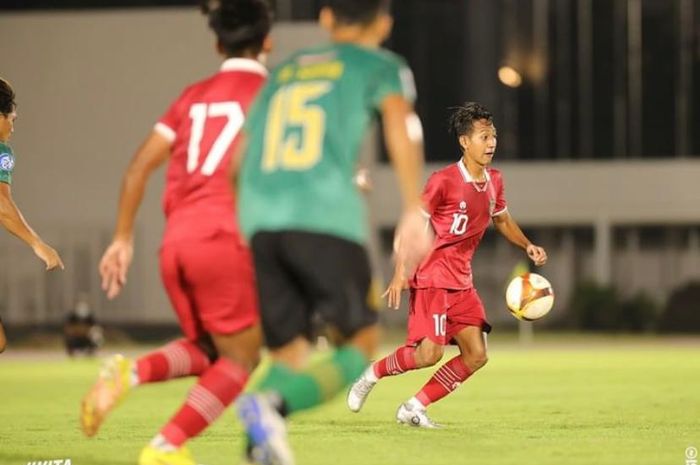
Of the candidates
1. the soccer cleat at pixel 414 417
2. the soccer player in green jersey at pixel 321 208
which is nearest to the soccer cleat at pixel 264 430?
the soccer player in green jersey at pixel 321 208

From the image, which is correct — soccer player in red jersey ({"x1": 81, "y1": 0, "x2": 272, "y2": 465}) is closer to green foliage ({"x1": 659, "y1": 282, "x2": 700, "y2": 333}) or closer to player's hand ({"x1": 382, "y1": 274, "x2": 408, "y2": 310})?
player's hand ({"x1": 382, "y1": 274, "x2": 408, "y2": 310})

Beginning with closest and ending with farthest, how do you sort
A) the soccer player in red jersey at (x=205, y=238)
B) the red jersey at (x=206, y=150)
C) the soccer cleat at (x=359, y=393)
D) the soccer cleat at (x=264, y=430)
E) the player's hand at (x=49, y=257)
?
1. the soccer cleat at (x=264, y=430)
2. the soccer player in red jersey at (x=205, y=238)
3. the red jersey at (x=206, y=150)
4. the player's hand at (x=49, y=257)
5. the soccer cleat at (x=359, y=393)

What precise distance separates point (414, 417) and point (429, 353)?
52cm

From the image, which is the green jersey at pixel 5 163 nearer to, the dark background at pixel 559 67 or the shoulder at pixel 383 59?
the shoulder at pixel 383 59

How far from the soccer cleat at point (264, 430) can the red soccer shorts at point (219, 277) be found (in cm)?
117

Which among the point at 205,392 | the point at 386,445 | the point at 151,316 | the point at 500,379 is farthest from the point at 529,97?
the point at 205,392

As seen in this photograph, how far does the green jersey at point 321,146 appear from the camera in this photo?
6.21 meters

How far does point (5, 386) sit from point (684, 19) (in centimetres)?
2814

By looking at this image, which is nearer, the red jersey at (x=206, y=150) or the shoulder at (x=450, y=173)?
the red jersey at (x=206, y=150)

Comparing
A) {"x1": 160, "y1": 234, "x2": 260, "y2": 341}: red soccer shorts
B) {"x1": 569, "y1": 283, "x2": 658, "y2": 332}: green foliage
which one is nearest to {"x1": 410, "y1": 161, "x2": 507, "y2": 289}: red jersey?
{"x1": 160, "y1": 234, "x2": 260, "y2": 341}: red soccer shorts

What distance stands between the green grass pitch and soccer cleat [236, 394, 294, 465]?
2685 millimetres

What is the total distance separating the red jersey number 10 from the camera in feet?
23.7

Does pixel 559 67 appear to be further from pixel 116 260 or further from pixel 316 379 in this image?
pixel 316 379

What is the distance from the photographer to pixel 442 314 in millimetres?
11422
